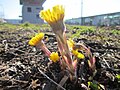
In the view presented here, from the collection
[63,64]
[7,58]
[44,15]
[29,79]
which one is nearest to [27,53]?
[7,58]

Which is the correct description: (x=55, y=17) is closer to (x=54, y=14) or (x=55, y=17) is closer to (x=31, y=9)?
(x=54, y=14)

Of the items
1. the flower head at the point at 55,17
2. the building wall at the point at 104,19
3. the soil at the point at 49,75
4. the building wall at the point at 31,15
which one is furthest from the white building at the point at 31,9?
the flower head at the point at 55,17

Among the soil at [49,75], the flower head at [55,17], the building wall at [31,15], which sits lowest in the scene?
the soil at [49,75]

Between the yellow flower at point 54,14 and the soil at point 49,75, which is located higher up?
the yellow flower at point 54,14

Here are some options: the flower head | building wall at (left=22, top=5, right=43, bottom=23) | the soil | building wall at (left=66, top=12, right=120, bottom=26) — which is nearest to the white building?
building wall at (left=22, top=5, right=43, bottom=23)

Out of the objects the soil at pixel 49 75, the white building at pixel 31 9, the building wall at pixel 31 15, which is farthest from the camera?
the white building at pixel 31 9

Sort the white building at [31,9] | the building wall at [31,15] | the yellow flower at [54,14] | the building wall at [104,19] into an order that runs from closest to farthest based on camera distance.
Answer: the yellow flower at [54,14] < the building wall at [104,19] < the building wall at [31,15] < the white building at [31,9]

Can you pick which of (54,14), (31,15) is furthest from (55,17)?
(31,15)

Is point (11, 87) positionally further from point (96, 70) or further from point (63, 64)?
point (96, 70)

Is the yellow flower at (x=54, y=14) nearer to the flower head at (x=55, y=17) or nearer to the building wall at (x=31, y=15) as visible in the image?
the flower head at (x=55, y=17)

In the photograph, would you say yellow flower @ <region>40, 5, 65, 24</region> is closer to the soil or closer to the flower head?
the flower head
